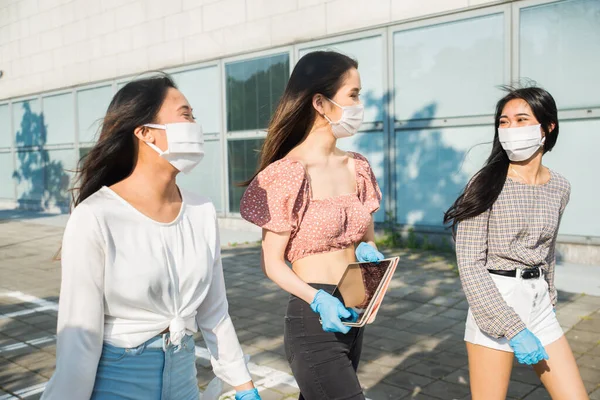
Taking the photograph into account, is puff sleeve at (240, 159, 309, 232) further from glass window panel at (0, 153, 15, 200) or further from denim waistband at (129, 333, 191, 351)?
glass window panel at (0, 153, 15, 200)

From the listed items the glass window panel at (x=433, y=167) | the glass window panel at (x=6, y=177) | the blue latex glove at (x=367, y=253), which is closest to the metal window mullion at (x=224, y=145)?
the glass window panel at (x=433, y=167)

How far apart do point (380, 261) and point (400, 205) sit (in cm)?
777

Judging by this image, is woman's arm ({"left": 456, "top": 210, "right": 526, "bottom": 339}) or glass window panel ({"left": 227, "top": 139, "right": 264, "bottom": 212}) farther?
glass window panel ({"left": 227, "top": 139, "right": 264, "bottom": 212})

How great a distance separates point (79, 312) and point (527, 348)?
1.86 m

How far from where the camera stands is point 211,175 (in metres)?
13.4

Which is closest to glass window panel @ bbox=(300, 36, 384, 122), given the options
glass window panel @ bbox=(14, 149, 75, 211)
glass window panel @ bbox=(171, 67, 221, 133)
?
glass window panel @ bbox=(171, 67, 221, 133)

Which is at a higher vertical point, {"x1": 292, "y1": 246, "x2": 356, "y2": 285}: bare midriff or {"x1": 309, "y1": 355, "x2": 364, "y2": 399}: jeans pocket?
{"x1": 292, "y1": 246, "x2": 356, "y2": 285}: bare midriff

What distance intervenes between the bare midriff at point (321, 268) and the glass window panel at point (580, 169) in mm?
6632

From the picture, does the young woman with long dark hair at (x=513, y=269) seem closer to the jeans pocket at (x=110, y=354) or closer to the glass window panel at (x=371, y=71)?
the jeans pocket at (x=110, y=354)

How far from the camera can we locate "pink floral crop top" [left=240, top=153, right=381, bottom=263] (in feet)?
8.48

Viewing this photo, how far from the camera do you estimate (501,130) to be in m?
3.18

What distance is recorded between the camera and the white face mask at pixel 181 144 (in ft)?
7.31

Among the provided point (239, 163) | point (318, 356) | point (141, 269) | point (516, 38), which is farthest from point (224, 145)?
point (141, 269)

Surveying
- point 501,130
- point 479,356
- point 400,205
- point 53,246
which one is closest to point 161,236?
point 479,356
